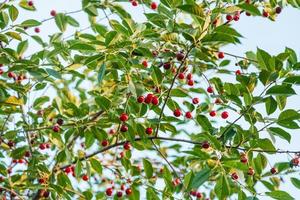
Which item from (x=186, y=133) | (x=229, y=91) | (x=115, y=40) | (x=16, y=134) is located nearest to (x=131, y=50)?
(x=115, y=40)

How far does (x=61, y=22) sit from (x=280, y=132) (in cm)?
237

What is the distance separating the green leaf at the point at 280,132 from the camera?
10.5 feet

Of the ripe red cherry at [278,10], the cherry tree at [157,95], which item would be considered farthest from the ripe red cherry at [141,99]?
the ripe red cherry at [278,10]

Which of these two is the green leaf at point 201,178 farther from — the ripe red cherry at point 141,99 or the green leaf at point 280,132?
the ripe red cherry at point 141,99

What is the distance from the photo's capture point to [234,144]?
333cm

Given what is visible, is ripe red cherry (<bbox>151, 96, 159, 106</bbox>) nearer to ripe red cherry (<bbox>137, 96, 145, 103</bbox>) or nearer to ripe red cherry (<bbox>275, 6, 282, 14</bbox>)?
ripe red cherry (<bbox>137, 96, 145, 103</bbox>)

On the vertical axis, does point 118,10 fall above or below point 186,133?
above

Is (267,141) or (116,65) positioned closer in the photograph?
(267,141)

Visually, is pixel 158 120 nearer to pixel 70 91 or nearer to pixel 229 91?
pixel 229 91

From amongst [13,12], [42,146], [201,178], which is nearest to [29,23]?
[13,12]

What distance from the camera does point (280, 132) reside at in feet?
10.6

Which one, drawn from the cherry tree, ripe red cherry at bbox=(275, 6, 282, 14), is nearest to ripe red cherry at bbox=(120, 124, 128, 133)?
the cherry tree

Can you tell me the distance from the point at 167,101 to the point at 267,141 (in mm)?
821

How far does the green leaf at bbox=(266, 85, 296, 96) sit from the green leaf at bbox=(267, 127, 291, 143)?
344mm
